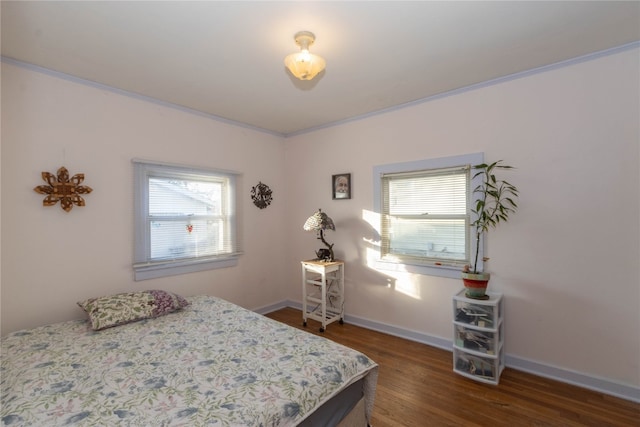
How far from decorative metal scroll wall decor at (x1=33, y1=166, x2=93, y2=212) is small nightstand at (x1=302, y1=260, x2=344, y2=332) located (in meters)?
2.23

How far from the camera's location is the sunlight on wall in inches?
122

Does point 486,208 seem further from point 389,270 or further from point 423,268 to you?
point 389,270

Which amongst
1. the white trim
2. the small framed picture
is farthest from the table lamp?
the white trim

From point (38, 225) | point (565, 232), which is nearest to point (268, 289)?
point (38, 225)

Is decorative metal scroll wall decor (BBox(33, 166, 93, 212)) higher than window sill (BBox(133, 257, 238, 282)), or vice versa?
decorative metal scroll wall decor (BBox(33, 166, 93, 212))

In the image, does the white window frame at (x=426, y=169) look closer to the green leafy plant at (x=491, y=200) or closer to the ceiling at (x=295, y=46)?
the green leafy plant at (x=491, y=200)

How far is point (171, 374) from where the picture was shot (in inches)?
61.9

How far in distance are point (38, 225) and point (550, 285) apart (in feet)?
13.4

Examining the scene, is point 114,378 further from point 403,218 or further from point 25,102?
point 403,218

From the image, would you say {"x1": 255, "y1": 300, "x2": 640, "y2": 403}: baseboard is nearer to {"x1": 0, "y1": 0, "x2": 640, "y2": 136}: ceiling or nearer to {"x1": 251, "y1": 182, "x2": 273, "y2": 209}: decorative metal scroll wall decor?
{"x1": 251, "y1": 182, "x2": 273, "y2": 209}: decorative metal scroll wall decor

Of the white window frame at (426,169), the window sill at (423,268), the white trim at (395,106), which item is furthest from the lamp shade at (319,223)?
the white trim at (395,106)

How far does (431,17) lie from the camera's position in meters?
1.78

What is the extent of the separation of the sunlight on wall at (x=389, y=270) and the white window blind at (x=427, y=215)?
0.08 m

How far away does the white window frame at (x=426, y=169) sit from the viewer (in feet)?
8.95
